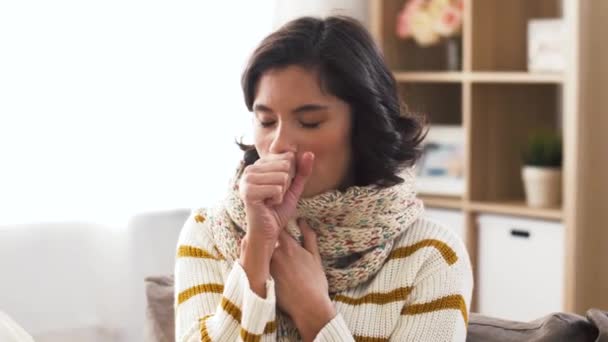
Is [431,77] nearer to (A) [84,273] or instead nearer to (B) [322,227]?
(A) [84,273]

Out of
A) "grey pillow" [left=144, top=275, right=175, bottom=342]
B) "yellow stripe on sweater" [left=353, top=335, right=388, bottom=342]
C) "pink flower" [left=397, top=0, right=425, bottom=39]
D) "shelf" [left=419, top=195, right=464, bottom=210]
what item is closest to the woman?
"yellow stripe on sweater" [left=353, top=335, right=388, bottom=342]

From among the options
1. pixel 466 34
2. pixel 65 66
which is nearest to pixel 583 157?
pixel 466 34

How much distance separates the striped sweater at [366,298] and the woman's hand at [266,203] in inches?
0.9

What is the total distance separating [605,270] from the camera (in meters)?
3.14

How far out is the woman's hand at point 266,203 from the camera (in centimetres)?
149

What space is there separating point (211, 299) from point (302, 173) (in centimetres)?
27

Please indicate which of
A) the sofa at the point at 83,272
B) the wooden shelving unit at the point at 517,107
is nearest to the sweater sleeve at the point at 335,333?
the sofa at the point at 83,272

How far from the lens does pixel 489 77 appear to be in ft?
10.6

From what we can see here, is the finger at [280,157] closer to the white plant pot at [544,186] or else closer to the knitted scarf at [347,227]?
the knitted scarf at [347,227]

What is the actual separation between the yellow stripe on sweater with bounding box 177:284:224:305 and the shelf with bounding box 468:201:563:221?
5.65 feet

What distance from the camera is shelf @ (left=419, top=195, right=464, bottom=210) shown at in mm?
3398

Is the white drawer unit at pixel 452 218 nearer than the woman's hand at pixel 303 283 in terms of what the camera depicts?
No

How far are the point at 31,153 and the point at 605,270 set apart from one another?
5.63 ft

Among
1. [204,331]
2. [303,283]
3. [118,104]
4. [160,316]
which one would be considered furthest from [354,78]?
[118,104]
